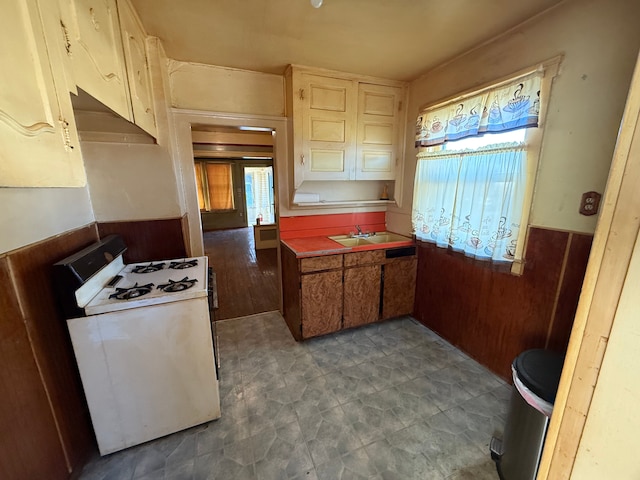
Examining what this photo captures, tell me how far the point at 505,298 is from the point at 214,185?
7486 millimetres

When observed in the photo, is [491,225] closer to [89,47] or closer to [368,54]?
[368,54]

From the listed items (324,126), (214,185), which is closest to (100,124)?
(324,126)

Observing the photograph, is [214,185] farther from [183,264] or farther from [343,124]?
[183,264]

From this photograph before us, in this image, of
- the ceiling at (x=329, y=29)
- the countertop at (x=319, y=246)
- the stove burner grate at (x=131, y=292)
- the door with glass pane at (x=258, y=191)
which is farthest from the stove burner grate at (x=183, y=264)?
the door with glass pane at (x=258, y=191)

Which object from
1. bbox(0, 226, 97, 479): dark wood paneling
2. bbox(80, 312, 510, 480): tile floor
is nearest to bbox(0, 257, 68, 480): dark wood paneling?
bbox(0, 226, 97, 479): dark wood paneling

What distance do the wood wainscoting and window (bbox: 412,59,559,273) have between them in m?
0.13

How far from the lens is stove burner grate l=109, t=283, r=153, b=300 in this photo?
1.31 metres

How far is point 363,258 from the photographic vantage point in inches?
92.6

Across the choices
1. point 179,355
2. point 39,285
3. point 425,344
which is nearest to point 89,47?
point 39,285

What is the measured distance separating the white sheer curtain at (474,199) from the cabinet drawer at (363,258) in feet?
1.46

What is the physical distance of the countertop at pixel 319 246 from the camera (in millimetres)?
2184

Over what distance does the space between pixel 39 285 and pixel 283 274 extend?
70.2 inches

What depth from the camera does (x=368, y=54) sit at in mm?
1937

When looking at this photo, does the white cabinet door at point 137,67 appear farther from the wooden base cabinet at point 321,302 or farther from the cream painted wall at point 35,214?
the wooden base cabinet at point 321,302
